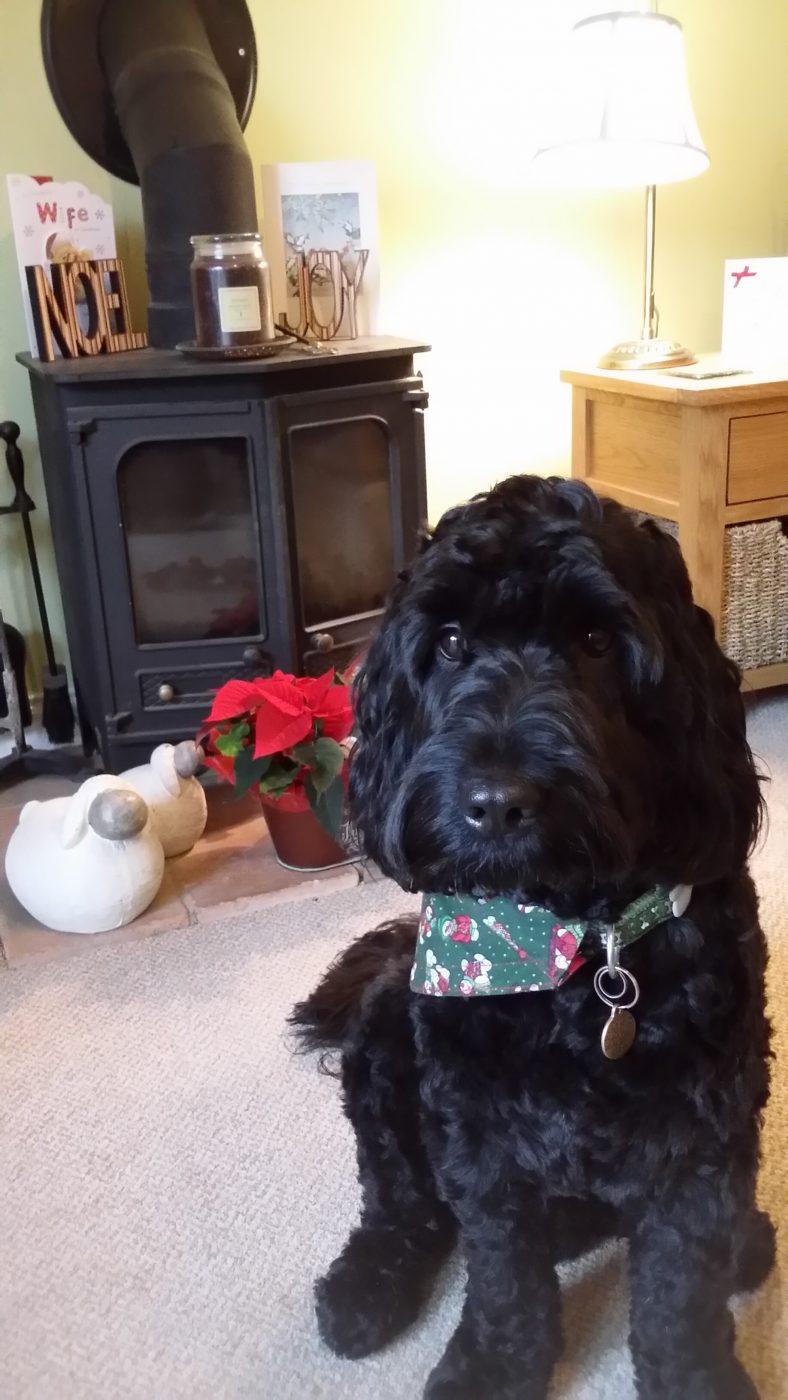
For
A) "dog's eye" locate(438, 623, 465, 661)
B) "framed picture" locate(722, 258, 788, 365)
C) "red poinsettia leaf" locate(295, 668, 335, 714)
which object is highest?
"framed picture" locate(722, 258, 788, 365)

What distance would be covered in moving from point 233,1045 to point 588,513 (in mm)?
981

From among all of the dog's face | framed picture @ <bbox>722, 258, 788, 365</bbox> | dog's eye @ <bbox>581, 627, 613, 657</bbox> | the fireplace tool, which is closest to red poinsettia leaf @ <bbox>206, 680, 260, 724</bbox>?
the fireplace tool

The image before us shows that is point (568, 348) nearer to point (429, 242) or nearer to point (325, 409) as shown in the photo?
point (429, 242)

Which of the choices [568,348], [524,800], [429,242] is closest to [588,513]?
[524,800]

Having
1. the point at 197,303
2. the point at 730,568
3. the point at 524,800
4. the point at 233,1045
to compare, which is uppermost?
the point at 197,303

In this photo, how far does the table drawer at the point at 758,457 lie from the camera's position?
224 cm

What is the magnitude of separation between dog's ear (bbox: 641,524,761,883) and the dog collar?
0.05m

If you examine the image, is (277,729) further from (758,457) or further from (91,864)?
(758,457)

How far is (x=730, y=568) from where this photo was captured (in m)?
2.33

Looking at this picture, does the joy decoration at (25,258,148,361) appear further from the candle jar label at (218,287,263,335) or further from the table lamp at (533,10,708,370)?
the table lamp at (533,10,708,370)

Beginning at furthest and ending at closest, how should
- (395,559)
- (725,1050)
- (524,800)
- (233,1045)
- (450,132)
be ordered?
(450,132)
(395,559)
(233,1045)
(725,1050)
(524,800)

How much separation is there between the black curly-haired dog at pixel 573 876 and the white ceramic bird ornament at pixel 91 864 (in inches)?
31.5

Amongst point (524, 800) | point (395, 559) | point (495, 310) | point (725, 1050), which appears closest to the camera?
point (524, 800)

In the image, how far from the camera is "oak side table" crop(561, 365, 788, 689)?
87.0 inches
